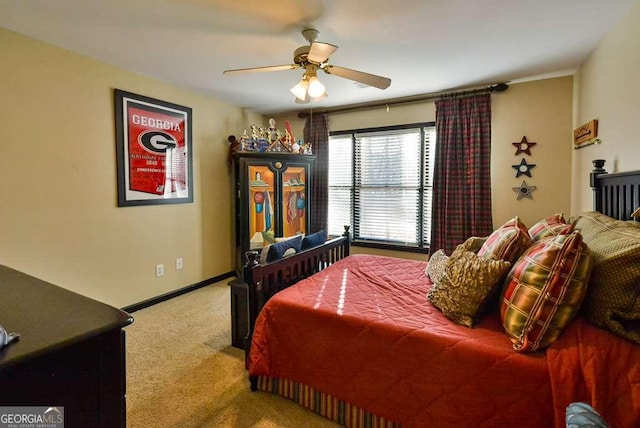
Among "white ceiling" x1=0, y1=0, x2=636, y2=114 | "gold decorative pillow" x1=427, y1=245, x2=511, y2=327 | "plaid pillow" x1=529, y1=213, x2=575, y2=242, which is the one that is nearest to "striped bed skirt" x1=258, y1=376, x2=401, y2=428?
"gold decorative pillow" x1=427, y1=245, x2=511, y2=327

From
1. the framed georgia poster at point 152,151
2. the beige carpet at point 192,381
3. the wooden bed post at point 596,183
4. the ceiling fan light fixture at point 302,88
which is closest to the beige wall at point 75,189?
the framed georgia poster at point 152,151

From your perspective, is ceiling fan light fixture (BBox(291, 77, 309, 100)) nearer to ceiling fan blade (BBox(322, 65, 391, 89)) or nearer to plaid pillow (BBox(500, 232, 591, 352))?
ceiling fan blade (BBox(322, 65, 391, 89))

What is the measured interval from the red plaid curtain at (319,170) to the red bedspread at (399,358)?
238 centimetres

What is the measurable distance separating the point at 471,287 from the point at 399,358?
0.48 metres

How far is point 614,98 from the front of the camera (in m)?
2.12

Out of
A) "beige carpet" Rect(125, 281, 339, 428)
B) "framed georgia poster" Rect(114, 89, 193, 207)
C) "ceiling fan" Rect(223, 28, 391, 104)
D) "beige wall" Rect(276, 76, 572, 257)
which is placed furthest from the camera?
"beige wall" Rect(276, 76, 572, 257)

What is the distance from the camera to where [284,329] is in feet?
5.75

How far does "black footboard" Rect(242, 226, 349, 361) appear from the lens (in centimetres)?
192

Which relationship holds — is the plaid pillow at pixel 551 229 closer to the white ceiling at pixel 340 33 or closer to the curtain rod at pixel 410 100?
the white ceiling at pixel 340 33

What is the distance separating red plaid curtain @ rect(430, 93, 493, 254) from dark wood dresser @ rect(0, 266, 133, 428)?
10.9 ft

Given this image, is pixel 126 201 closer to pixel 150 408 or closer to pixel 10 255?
pixel 10 255

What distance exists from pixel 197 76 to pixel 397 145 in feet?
7.99

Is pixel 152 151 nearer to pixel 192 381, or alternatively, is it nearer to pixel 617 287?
pixel 192 381

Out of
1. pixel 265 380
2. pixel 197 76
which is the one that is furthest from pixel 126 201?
pixel 265 380
